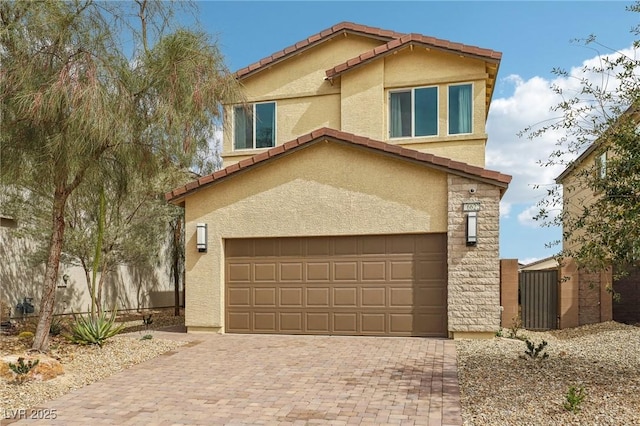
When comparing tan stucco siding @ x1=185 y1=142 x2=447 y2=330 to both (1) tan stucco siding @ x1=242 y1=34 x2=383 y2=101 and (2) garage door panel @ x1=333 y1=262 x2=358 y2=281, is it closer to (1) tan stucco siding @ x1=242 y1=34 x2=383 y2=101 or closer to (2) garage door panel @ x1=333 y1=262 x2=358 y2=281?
(2) garage door panel @ x1=333 y1=262 x2=358 y2=281

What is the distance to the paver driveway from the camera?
6.14 meters

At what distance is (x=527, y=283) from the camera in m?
14.0

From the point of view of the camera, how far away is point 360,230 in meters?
12.1

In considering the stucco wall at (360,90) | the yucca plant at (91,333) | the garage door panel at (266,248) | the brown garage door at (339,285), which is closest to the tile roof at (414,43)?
the stucco wall at (360,90)

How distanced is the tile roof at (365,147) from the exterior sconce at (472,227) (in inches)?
34.6

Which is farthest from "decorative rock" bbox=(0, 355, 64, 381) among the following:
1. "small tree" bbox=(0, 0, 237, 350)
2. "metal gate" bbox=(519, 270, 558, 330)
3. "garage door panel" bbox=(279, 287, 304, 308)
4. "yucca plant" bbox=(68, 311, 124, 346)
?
"metal gate" bbox=(519, 270, 558, 330)

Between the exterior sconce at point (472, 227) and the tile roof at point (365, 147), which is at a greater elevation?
the tile roof at point (365, 147)

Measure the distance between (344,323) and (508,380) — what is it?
17.2 ft

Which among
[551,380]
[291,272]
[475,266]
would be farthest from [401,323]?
[551,380]

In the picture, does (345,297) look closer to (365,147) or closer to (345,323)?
(345,323)

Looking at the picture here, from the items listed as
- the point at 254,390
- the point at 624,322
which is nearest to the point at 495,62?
the point at 624,322

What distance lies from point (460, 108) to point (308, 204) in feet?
18.7

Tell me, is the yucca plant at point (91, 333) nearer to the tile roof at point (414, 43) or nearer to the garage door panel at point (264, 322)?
the garage door panel at point (264, 322)

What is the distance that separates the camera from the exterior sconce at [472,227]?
37.2 feet
